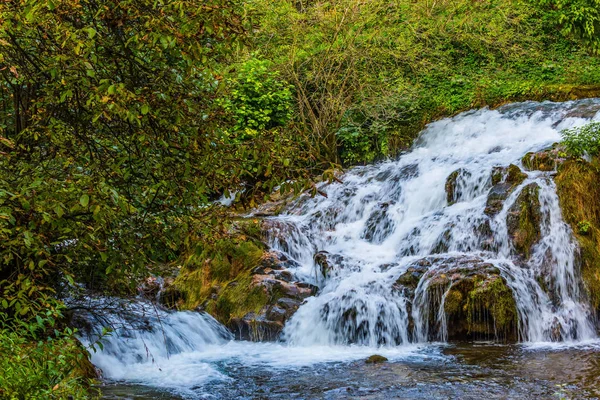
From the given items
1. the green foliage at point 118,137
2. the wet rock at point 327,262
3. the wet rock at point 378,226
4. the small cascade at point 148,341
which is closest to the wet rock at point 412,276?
the wet rock at point 327,262

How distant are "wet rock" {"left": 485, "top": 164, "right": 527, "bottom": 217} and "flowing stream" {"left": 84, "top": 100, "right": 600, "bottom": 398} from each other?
93mm

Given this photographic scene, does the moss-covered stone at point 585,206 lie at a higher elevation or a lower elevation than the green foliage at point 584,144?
lower

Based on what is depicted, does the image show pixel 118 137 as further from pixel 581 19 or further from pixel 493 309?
pixel 581 19

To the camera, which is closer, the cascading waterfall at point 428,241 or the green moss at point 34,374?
the green moss at point 34,374

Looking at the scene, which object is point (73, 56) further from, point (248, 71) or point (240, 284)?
point (248, 71)

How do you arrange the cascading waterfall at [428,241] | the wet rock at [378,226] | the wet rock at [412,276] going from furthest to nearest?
1. the wet rock at [378,226]
2. the wet rock at [412,276]
3. the cascading waterfall at [428,241]

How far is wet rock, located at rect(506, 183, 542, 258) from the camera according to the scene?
31.6 ft

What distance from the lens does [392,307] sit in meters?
9.21

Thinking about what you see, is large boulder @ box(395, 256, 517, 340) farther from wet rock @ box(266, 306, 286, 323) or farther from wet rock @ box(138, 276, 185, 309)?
wet rock @ box(138, 276, 185, 309)

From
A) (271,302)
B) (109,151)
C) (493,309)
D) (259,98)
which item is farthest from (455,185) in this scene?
(109,151)

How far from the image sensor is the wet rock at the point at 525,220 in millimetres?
9625

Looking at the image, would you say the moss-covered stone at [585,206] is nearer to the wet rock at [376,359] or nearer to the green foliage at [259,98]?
the wet rock at [376,359]

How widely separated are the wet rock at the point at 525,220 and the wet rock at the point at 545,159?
3.03 ft

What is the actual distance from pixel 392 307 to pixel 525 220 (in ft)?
8.55
